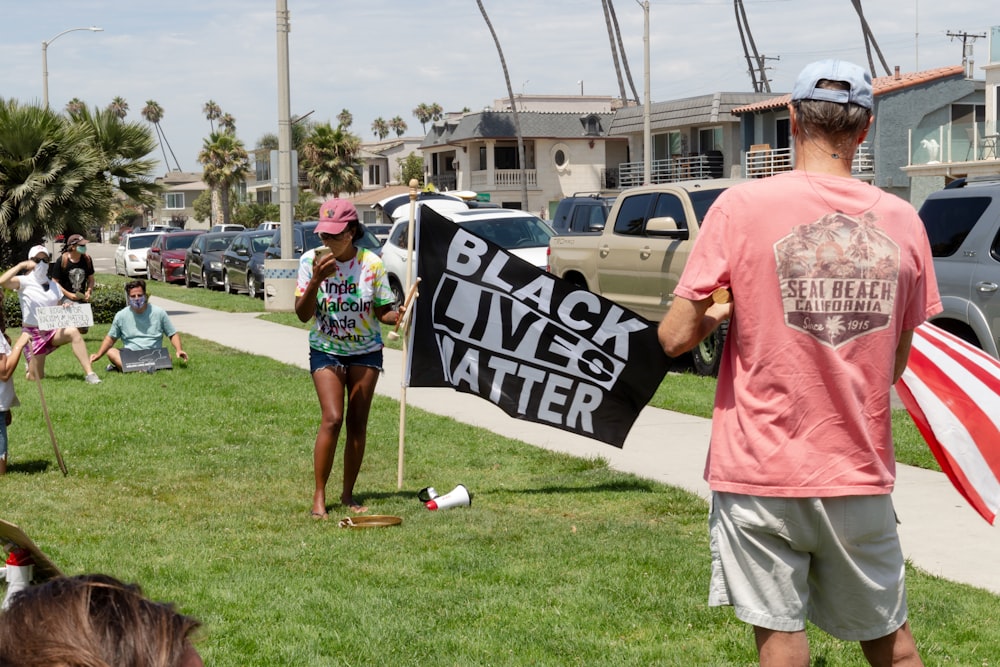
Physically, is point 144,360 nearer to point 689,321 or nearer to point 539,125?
point 689,321

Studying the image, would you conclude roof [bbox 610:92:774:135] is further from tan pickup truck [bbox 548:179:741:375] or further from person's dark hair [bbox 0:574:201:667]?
person's dark hair [bbox 0:574:201:667]

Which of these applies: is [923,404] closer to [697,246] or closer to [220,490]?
[697,246]

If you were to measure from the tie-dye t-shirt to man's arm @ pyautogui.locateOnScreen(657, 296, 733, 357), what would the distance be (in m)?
4.06

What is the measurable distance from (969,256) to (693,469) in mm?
3426

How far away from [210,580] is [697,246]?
11.9 feet

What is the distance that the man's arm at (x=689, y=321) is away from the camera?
333cm

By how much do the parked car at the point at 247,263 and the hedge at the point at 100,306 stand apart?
723cm

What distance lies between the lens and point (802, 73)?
11.0 feet

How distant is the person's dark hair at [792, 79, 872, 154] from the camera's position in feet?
10.8

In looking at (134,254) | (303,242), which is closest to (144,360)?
(303,242)

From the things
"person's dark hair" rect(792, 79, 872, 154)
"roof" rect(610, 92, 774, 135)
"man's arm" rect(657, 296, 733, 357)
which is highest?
"roof" rect(610, 92, 774, 135)

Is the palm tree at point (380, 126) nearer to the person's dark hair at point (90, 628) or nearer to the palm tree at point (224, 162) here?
the palm tree at point (224, 162)

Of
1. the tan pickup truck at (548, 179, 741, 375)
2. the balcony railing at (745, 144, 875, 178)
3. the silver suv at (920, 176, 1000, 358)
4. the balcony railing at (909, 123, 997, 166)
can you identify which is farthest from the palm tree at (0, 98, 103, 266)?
the balcony railing at (745, 144, 875, 178)

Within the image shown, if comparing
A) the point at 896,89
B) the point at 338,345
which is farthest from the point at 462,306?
the point at 896,89
